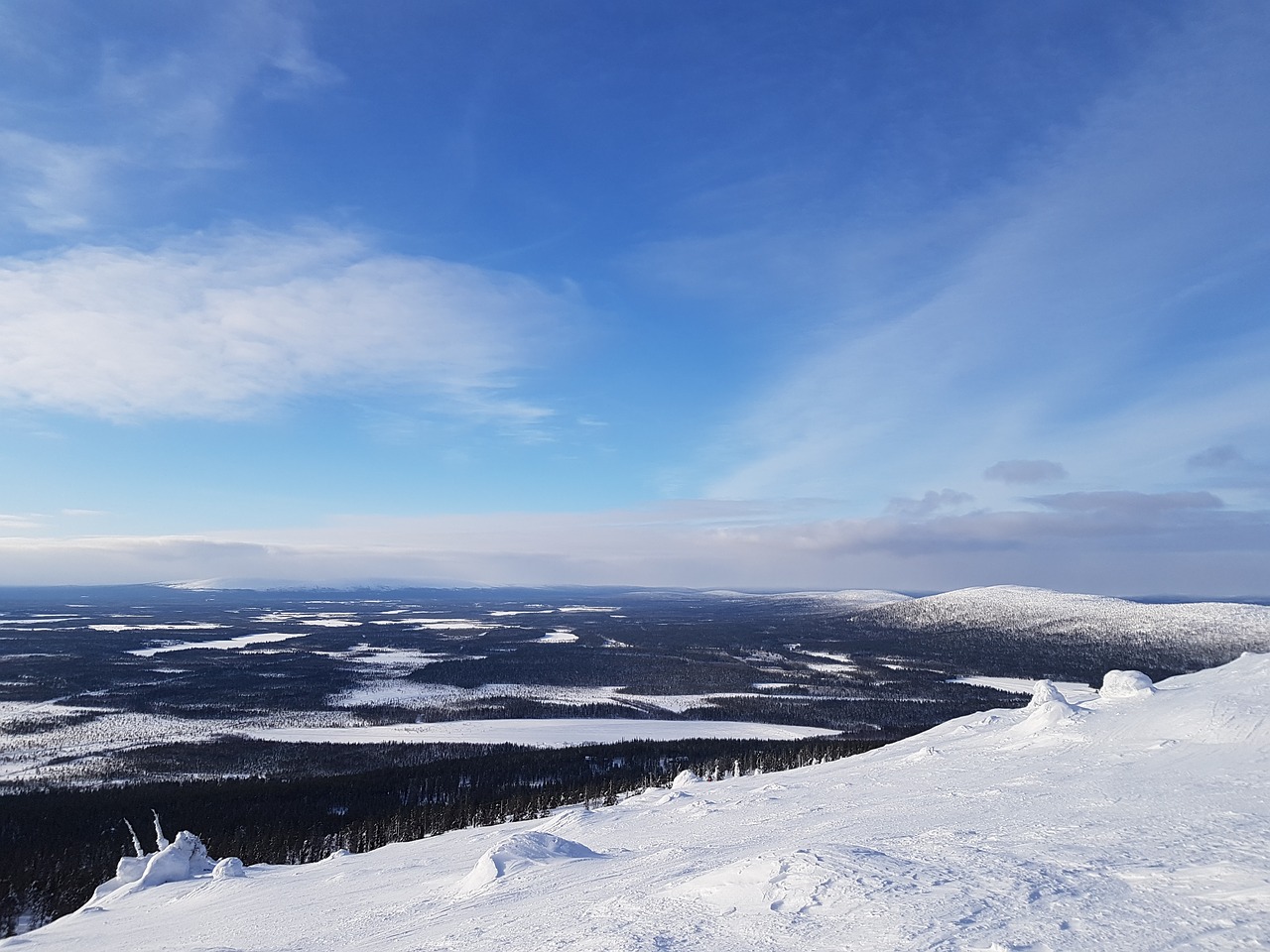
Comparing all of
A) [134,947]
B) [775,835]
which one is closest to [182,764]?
[134,947]

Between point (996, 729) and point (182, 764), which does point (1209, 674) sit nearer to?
point (996, 729)

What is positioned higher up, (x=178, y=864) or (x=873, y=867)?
(x=873, y=867)

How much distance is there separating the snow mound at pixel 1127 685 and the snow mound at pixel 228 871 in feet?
125

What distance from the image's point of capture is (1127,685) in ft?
109

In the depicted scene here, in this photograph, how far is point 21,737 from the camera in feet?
279

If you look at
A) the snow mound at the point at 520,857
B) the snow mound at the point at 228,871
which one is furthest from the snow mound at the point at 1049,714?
the snow mound at the point at 228,871

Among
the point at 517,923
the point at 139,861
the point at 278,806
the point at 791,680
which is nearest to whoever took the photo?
the point at 517,923

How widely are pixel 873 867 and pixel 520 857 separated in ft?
35.6

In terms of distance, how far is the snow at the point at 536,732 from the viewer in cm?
8612

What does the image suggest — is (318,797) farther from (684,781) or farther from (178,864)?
(684,781)

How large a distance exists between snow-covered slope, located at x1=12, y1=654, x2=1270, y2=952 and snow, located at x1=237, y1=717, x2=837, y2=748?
58.1 m

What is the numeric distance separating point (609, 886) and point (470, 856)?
37.8 ft

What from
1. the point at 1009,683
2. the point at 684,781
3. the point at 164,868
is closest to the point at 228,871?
the point at 164,868

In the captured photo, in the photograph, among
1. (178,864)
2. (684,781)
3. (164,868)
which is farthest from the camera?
(684,781)
